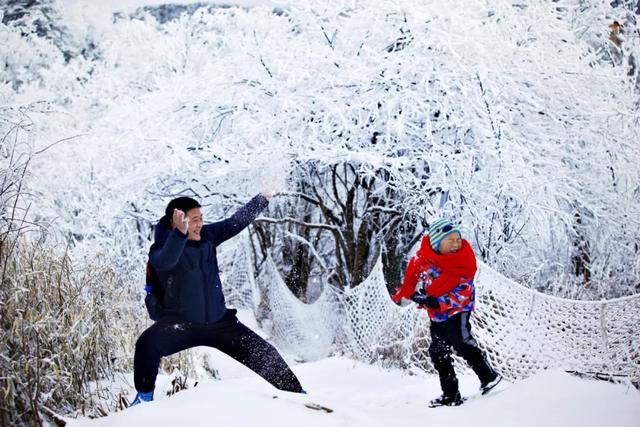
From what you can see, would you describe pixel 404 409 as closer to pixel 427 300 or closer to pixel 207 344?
pixel 427 300

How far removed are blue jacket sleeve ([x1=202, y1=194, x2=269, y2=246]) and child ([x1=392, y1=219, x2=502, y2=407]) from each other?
3.07ft

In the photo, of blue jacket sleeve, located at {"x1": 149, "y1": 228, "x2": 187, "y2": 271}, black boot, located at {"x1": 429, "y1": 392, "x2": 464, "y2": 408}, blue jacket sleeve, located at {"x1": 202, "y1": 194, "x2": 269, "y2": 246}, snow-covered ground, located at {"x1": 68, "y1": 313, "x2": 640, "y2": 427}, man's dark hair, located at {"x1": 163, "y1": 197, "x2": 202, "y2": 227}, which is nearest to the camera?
snow-covered ground, located at {"x1": 68, "y1": 313, "x2": 640, "y2": 427}

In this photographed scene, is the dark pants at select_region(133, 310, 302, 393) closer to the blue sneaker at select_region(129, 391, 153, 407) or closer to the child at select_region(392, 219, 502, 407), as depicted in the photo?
the blue sneaker at select_region(129, 391, 153, 407)

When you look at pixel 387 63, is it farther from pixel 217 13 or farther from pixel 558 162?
pixel 217 13

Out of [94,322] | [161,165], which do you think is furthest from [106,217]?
[94,322]

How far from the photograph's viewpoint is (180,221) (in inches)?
91.6

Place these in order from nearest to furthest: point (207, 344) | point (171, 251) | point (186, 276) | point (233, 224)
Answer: point (171, 251)
point (186, 276)
point (207, 344)
point (233, 224)

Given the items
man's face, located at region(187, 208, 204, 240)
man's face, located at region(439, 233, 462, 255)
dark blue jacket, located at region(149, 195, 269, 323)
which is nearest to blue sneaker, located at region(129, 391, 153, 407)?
dark blue jacket, located at region(149, 195, 269, 323)

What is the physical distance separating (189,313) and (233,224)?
0.53 m

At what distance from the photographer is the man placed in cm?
235

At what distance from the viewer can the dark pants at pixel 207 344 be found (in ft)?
7.77

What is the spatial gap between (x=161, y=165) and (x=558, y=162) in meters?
4.30

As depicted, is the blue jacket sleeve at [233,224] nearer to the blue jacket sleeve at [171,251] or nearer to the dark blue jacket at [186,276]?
the dark blue jacket at [186,276]

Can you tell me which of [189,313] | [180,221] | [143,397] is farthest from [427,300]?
[143,397]
